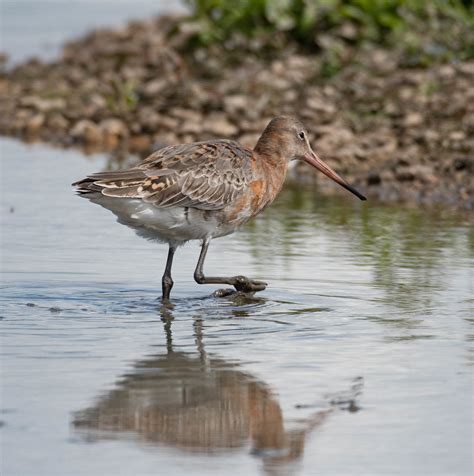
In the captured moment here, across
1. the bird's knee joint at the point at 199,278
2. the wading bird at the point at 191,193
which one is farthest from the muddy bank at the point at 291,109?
the bird's knee joint at the point at 199,278

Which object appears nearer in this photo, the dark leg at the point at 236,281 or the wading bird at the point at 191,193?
the wading bird at the point at 191,193

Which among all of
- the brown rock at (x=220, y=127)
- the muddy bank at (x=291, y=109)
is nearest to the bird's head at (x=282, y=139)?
the muddy bank at (x=291, y=109)

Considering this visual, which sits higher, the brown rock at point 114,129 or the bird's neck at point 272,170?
the brown rock at point 114,129

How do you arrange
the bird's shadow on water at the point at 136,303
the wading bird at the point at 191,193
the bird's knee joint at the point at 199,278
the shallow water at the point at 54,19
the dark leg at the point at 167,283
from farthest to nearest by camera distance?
the shallow water at the point at 54,19 → the bird's knee joint at the point at 199,278 → the dark leg at the point at 167,283 → the wading bird at the point at 191,193 → the bird's shadow on water at the point at 136,303

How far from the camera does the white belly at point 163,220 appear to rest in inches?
388

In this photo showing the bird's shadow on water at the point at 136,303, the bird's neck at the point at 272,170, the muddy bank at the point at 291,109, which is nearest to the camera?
the bird's shadow on water at the point at 136,303

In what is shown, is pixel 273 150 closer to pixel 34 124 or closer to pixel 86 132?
pixel 86 132

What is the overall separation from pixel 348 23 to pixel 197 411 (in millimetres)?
14293

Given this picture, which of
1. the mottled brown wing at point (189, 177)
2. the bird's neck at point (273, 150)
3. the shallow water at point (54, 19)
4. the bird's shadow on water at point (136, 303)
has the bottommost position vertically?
the bird's shadow on water at point (136, 303)

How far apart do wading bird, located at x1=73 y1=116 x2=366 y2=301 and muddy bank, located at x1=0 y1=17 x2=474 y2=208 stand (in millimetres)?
4182

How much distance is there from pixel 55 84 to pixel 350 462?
1628cm

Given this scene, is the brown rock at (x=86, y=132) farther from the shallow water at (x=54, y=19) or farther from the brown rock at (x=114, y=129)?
the shallow water at (x=54, y=19)

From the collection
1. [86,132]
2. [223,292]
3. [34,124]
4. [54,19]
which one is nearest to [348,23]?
[86,132]

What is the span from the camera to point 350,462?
20.0 feet
